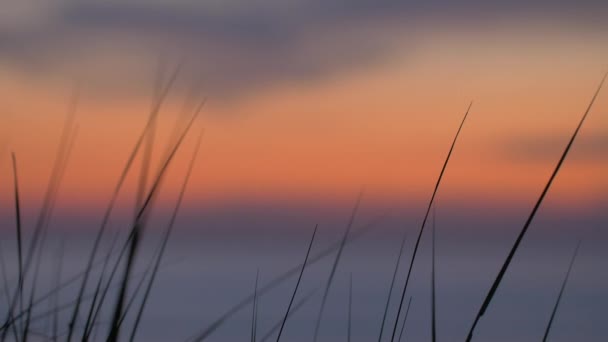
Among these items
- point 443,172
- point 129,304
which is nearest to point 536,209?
point 443,172

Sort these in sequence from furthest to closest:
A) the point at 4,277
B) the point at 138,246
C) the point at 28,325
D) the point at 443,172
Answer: the point at 4,277, the point at 28,325, the point at 443,172, the point at 138,246

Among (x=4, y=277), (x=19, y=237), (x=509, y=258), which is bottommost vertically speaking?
(x=4, y=277)

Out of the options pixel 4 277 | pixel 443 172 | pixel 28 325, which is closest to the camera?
pixel 443 172

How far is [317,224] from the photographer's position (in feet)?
3.57

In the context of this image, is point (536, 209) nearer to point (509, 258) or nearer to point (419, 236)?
point (509, 258)

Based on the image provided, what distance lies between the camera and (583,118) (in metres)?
0.80

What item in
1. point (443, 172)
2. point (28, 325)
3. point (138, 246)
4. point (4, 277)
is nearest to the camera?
point (138, 246)

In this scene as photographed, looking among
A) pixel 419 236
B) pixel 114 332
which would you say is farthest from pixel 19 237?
pixel 419 236

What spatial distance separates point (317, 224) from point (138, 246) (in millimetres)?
390

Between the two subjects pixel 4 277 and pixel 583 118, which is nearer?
pixel 583 118

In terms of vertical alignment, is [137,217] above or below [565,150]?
below

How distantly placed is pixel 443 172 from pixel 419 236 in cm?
8

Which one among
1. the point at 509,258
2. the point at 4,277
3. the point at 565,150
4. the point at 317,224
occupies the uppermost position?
the point at 565,150

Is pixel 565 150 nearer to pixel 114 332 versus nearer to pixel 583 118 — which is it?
pixel 583 118
